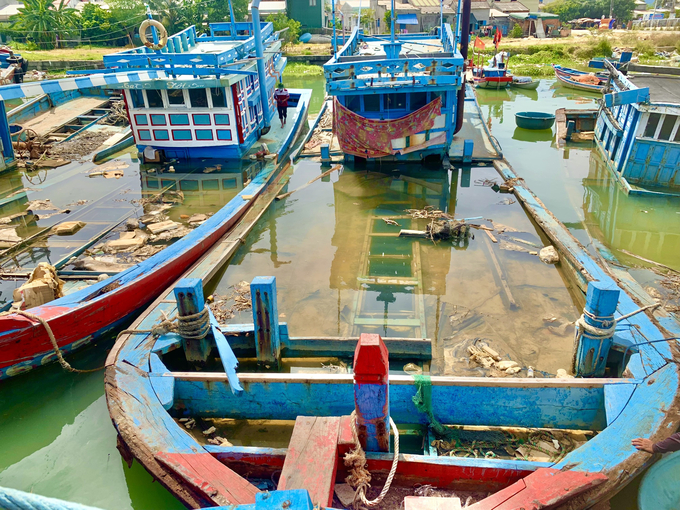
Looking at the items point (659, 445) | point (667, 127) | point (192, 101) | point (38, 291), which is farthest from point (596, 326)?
point (192, 101)

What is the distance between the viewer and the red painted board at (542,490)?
3.66 metres

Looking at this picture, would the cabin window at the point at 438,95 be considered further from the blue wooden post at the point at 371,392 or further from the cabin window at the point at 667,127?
Result: the blue wooden post at the point at 371,392

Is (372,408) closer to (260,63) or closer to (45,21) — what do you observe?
(260,63)

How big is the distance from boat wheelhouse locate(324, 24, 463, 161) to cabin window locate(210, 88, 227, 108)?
2883 mm

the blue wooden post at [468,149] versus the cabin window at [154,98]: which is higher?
the cabin window at [154,98]

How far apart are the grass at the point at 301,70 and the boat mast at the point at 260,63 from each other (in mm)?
18225

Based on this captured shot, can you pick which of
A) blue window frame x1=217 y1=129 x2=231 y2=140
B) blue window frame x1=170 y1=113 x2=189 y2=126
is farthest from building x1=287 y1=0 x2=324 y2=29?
blue window frame x1=217 y1=129 x2=231 y2=140

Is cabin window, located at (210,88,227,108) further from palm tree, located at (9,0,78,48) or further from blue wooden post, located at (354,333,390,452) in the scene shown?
palm tree, located at (9,0,78,48)

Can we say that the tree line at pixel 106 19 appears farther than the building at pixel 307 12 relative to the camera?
No

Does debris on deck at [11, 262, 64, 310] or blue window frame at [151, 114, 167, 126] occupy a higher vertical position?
blue window frame at [151, 114, 167, 126]

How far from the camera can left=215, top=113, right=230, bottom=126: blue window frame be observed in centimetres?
1286

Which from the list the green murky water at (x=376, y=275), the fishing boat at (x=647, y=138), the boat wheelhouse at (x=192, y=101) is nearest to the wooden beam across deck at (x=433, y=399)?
the green murky water at (x=376, y=275)

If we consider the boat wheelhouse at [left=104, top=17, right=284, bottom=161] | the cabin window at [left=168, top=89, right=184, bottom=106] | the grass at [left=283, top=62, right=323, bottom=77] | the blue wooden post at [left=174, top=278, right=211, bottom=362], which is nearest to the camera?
the blue wooden post at [left=174, top=278, right=211, bottom=362]

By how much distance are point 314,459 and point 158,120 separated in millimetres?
11776
